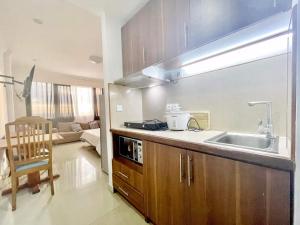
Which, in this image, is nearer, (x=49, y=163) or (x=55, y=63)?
(x=49, y=163)

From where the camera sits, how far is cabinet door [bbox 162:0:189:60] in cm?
131

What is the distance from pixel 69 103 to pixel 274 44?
6.70m

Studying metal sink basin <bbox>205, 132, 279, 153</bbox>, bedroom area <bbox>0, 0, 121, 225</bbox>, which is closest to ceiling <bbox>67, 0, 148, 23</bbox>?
bedroom area <bbox>0, 0, 121, 225</bbox>

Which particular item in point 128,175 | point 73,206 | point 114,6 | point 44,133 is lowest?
point 73,206

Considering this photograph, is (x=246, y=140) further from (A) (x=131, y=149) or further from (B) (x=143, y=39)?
(B) (x=143, y=39)

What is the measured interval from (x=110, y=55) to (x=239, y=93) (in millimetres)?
1723

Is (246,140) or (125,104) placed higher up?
(125,104)

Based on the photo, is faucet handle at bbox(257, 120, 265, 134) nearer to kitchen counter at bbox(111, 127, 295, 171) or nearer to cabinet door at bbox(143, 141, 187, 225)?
kitchen counter at bbox(111, 127, 295, 171)

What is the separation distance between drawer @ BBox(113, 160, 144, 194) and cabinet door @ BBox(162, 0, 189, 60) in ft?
4.20

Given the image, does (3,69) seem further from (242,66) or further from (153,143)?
(242,66)

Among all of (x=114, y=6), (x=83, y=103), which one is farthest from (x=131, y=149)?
(x=83, y=103)

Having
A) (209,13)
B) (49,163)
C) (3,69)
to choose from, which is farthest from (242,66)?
(3,69)

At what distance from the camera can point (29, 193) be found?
216 centimetres

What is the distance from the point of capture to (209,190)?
0.95 m
